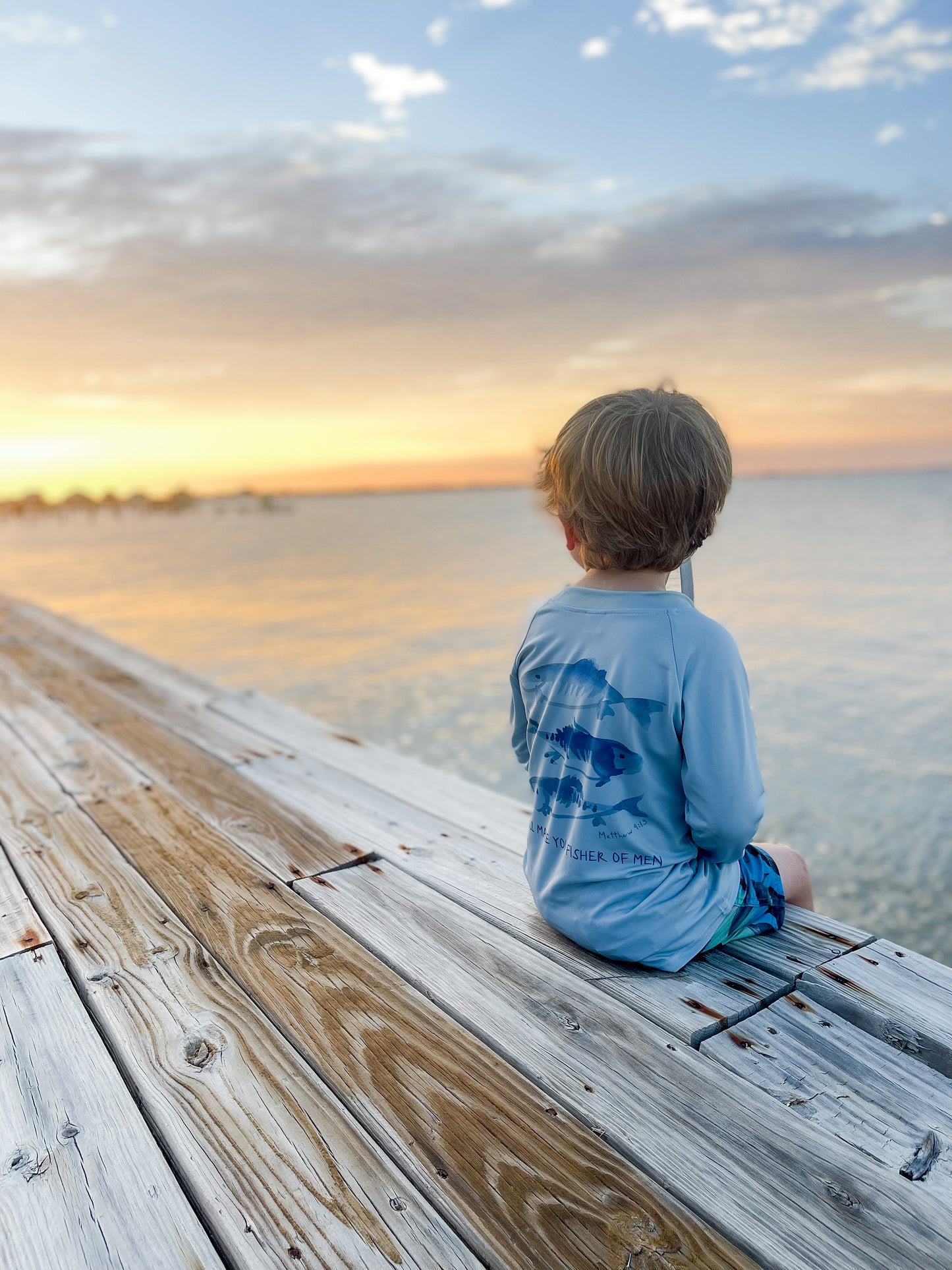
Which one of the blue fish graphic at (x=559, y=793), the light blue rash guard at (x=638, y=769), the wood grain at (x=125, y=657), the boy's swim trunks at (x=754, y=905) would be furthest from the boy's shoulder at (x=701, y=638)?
the wood grain at (x=125, y=657)

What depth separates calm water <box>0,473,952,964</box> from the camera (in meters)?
5.73

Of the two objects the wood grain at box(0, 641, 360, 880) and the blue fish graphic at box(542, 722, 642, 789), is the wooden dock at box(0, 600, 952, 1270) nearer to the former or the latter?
the wood grain at box(0, 641, 360, 880)

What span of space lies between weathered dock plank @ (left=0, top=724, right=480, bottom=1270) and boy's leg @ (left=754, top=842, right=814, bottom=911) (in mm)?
1159

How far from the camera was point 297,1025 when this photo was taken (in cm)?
152

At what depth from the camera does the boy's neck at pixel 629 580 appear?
160 cm

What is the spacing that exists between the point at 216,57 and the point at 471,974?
12.5 metres

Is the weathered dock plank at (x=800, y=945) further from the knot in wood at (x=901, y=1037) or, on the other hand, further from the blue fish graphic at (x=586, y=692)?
the blue fish graphic at (x=586, y=692)

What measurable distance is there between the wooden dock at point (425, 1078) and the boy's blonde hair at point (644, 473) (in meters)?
0.90

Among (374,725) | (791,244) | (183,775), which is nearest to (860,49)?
(791,244)

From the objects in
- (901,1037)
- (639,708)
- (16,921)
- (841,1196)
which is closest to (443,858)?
(639,708)

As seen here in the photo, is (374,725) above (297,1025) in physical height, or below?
below

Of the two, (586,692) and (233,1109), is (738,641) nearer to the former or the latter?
(586,692)

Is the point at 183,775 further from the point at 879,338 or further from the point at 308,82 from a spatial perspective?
the point at 879,338

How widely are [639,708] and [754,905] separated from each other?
59 centimetres
